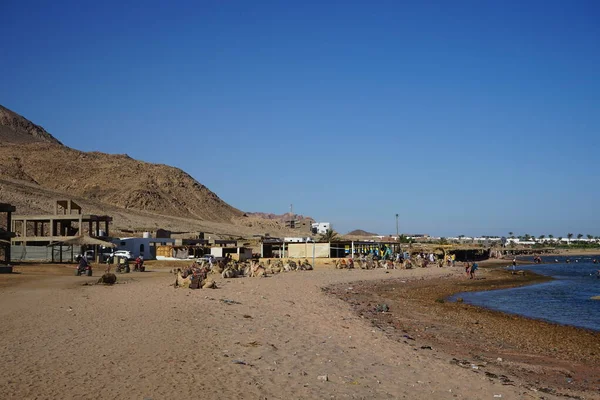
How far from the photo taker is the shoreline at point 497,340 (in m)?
11.2

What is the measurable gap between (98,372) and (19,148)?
156365mm

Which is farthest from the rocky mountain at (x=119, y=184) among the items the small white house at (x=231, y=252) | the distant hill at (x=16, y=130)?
the small white house at (x=231, y=252)

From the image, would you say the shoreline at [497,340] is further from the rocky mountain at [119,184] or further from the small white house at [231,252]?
the rocky mountain at [119,184]

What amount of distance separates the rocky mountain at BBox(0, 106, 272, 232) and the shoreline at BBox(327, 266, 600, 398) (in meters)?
84.6

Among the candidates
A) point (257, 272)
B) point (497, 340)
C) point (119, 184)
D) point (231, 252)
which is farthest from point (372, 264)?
point (119, 184)

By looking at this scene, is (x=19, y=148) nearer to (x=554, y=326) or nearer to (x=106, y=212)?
(x=106, y=212)

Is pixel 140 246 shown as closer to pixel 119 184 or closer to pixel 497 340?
pixel 497 340

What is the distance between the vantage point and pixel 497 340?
50.6 ft

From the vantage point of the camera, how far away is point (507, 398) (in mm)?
9031

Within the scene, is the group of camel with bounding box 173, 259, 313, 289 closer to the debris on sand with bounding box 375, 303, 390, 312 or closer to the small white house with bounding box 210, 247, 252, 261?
the debris on sand with bounding box 375, 303, 390, 312

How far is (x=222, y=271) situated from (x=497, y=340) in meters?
22.4

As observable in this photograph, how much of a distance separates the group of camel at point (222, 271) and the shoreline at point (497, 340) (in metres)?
6.42

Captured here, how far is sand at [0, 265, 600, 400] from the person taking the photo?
7918 millimetres

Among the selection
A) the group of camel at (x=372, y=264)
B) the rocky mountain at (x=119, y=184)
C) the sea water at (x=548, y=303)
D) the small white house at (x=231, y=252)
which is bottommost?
the sea water at (x=548, y=303)
